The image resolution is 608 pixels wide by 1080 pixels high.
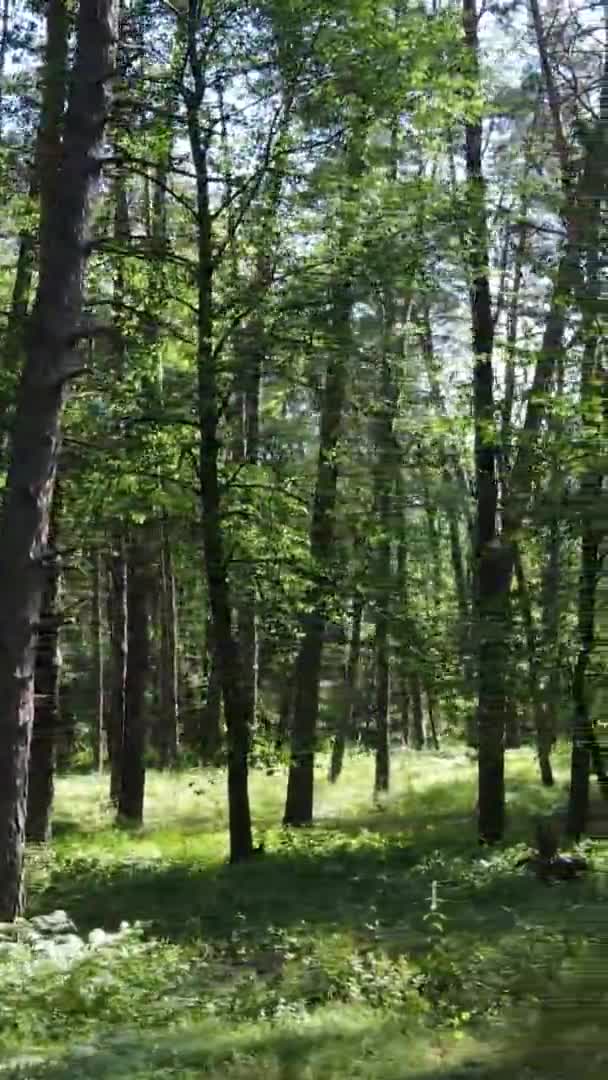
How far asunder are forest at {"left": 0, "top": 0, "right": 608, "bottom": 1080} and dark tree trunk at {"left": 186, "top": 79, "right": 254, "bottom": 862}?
0.14 feet

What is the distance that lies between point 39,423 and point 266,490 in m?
4.42

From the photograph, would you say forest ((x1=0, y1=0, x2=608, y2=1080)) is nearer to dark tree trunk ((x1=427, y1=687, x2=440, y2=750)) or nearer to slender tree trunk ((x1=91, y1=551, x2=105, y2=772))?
dark tree trunk ((x1=427, y1=687, x2=440, y2=750))

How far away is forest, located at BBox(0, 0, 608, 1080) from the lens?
5698 mm

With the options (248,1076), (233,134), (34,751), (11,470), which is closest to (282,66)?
(233,134)

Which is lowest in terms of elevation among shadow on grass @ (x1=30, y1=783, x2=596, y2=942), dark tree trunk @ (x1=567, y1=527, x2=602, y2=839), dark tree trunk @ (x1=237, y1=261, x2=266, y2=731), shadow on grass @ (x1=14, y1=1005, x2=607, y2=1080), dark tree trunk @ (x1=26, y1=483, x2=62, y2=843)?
shadow on grass @ (x1=30, y1=783, x2=596, y2=942)

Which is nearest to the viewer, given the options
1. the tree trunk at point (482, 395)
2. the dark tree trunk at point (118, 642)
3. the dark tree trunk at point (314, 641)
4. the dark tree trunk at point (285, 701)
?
the tree trunk at point (482, 395)

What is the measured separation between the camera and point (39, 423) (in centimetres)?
907

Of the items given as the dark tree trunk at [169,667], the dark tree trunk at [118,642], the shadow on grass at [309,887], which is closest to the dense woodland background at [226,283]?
the shadow on grass at [309,887]

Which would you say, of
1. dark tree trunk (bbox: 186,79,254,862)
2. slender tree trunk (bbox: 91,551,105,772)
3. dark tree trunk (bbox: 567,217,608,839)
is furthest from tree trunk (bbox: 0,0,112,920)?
slender tree trunk (bbox: 91,551,105,772)

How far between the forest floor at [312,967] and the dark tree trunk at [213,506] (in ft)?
3.22

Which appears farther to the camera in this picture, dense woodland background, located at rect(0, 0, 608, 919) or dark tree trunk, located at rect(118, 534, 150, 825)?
dark tree trunk, located at rect(118, 534, 150, 825)

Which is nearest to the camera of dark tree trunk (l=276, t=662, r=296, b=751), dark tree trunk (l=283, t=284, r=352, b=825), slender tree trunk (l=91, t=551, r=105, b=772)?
dark tree trunk (l=283, t=284, r=352, b=825)

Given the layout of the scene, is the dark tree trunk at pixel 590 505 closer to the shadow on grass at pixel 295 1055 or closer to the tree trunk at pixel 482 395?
the tree trunk at pixel 482 395

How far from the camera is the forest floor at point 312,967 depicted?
9.87ft
